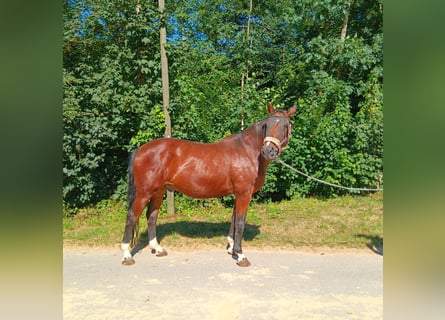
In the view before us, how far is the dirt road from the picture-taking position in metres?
3.30

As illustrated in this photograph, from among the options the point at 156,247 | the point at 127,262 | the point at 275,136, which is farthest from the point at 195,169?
the point at 127,262

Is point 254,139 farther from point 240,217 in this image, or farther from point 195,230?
point 195,230

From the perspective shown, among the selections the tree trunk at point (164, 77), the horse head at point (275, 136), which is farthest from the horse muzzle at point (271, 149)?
the tree trunk at point (164, 77)

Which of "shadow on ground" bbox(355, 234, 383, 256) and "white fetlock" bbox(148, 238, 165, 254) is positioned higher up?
"shadow on ground" bbox(355, 234, 383, 256)

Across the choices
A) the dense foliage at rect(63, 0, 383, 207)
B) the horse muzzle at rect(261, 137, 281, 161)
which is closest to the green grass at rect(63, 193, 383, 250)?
the dense foliage at rect(63, 0, 383, 207)

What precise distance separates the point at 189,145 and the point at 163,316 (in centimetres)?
257

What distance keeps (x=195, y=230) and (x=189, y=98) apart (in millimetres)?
3421

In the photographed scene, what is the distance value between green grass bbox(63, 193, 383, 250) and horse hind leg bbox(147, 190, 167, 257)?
0.46m

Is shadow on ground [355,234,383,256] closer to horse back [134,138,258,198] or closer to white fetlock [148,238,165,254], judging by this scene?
horse back [134,138,258,198]

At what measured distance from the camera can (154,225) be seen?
522 centimetres

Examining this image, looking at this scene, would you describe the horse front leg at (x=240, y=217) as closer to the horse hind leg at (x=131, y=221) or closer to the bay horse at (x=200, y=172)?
the bay horse at (x=200, y=172)
